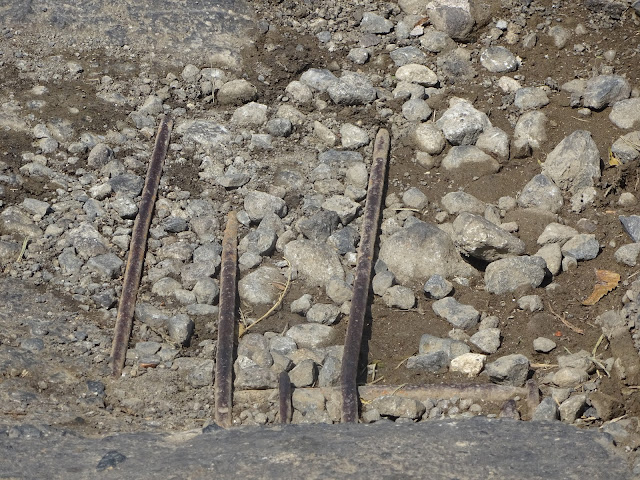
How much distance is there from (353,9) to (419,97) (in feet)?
4.82

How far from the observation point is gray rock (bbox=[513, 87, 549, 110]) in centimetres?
687

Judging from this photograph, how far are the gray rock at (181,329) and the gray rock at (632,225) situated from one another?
304 cm

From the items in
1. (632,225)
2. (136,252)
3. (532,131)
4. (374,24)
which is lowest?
(136,252)

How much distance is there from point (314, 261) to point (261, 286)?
0.40 metres

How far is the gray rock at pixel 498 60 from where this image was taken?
729cm

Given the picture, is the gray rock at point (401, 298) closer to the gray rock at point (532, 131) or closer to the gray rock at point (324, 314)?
the gray rock at point (324, 314)

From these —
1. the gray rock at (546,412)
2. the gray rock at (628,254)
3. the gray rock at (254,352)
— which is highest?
the gray rock at (628,254)

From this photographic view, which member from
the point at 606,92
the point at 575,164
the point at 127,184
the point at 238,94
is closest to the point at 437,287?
the point at 575,164

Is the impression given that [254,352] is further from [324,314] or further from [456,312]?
[456,312]

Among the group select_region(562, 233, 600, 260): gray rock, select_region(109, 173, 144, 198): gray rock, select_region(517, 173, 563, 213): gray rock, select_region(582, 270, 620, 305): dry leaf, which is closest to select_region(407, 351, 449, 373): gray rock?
select_region(582, 270, 620, 305): dry leaf

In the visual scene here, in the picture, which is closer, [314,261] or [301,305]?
[301,305]

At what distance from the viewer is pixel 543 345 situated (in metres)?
5.00

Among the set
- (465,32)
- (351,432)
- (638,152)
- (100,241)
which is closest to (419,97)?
(465,32)

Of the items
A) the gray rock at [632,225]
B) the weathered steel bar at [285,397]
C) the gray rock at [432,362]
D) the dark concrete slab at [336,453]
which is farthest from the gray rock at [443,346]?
the gray rock at [632,225]
